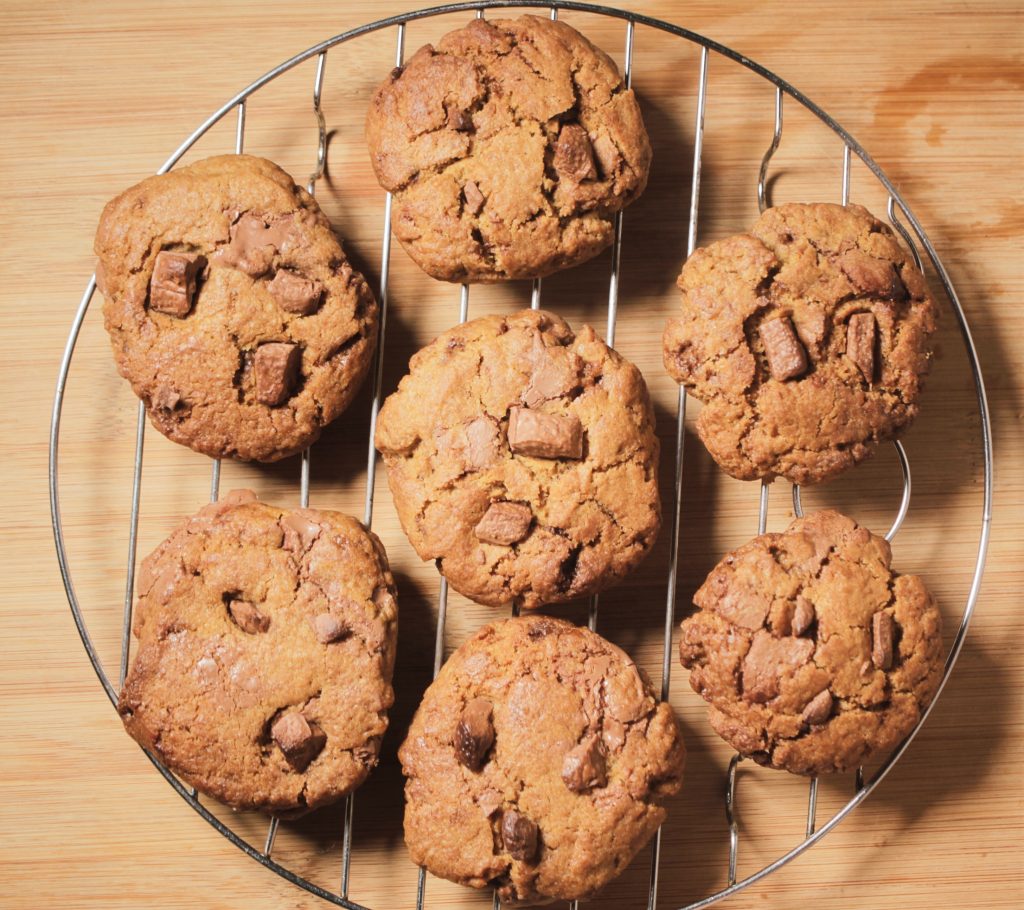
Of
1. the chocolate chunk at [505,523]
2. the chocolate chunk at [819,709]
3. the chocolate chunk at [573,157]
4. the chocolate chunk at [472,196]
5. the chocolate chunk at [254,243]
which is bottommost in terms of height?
the chocolate chunk at [819,709]

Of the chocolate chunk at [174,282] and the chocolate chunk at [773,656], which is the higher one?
the chocolate chunk at [174,282]

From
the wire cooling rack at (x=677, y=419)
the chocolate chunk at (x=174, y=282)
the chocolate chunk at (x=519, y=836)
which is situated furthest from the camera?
the wire cooling rack at (x=677, y=419)

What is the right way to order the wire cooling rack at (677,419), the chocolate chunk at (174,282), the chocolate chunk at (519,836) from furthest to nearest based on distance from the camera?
1. the wire cooling rack at (677,419)
2. the chocolate chunk at (174,282)
3. the chocolate chunk at (519,836)

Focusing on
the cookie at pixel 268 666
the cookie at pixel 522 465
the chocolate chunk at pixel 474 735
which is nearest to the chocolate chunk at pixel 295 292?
the cookie at pixel 522 465

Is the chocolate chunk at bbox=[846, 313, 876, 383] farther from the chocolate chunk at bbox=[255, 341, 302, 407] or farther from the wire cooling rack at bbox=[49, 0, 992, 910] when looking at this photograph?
the chocolate chunk at bbox=[255, 341, 302, 407]

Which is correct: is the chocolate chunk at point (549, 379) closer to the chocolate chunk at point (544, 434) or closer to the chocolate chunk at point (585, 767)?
the chocolate chunk at point (544, 434)

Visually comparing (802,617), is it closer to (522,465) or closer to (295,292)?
(522,465)

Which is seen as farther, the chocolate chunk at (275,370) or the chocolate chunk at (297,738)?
the chocolate chunk at (275,370)
